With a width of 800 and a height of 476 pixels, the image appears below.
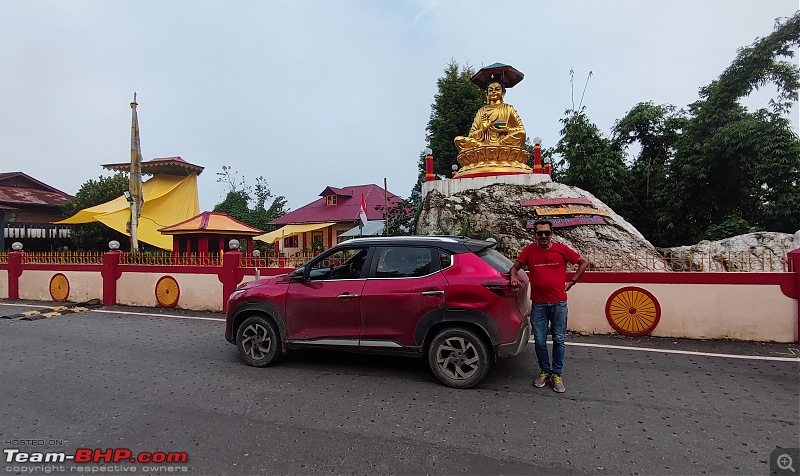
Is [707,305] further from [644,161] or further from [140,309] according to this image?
[644,161]

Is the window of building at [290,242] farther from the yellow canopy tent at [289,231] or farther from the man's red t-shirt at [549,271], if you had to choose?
the man's red t-shirt at [549,271]

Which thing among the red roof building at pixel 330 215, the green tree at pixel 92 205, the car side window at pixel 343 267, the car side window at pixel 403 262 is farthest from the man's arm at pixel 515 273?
the green tree at pixel 92 205

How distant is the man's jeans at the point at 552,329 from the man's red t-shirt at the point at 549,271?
8 centimetres

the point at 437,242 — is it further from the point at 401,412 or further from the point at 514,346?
the point at 401,412

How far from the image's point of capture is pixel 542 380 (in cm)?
427

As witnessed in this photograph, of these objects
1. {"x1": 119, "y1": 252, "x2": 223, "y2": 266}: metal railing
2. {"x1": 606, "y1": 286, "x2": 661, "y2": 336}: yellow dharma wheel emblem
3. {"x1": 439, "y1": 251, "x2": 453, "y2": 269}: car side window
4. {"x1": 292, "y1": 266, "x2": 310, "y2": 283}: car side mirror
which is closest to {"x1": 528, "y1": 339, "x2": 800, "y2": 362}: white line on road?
{"x1": 606, "y1": 286, "x2": 661, "y2": 336}: yellow dharma wheel emblem

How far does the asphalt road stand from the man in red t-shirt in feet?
0.92

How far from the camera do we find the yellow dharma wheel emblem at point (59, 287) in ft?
34.8

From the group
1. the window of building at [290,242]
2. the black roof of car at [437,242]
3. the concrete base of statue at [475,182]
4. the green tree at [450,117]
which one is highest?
the green tree at [450,117]

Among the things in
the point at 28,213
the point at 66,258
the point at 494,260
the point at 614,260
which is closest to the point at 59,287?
the point at 66,258

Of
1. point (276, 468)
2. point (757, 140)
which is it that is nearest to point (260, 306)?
point (276, 468)

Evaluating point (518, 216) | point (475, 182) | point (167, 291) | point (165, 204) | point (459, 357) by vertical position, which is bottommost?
point (459, 357)

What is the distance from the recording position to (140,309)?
31.0 feet

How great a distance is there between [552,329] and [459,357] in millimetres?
1021
